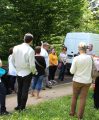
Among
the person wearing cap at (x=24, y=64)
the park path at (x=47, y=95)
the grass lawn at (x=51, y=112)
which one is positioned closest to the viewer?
the grass lawn at (x=51, y=112)

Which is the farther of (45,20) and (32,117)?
(45,20)

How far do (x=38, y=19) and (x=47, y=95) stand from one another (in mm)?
15367

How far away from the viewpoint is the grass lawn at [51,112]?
10875 millimetres

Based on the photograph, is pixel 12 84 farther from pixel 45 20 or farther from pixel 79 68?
pixel 45 20

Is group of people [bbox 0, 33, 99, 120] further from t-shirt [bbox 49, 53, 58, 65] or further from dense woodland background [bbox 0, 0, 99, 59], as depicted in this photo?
dense woodland background [bbox 0, 0, 99, 59]

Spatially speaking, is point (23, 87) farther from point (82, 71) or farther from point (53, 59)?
point (53, 59)

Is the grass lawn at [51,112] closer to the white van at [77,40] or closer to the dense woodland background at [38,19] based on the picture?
the white van at [77,40]

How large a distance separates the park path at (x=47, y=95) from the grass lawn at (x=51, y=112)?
2.34 feet

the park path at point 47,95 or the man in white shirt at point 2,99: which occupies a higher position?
the man in white shirt at point 2,99

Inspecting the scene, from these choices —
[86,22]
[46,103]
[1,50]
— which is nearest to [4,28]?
[1,50]

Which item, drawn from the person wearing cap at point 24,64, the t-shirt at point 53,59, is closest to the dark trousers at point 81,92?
the person wearing cap at point 24,64

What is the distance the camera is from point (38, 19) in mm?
30422

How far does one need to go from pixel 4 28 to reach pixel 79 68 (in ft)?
64.9

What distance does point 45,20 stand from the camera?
100 ft
